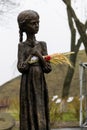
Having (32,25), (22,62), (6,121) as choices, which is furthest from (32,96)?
(6,121)

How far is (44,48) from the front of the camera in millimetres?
3500

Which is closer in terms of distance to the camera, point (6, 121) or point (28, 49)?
point (28, 49)

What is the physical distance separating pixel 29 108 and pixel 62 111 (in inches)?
212

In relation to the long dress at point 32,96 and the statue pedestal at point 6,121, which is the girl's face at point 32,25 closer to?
the long dress at point 32,96

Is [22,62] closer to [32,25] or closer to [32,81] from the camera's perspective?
[32,81]

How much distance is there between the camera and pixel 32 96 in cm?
337

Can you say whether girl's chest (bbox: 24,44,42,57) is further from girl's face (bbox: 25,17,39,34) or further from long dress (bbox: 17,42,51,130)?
girl's face (bbox: 25,17,39,34)

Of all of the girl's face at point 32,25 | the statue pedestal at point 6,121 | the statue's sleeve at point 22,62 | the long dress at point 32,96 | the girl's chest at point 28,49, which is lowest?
the statue pedestal at point 6,121

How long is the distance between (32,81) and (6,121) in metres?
5.11

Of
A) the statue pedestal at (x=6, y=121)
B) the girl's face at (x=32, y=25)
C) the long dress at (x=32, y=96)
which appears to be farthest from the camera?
the statue pedestal at (x=6, y=121)

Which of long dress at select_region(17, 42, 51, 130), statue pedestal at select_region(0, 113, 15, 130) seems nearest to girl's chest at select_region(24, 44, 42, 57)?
long dress at select_region(17, 42, 51, 130)

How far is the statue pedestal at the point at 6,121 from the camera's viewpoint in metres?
8.16

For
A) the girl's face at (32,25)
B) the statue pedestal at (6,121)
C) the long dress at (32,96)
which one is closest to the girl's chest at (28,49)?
the long dress at (32,96)

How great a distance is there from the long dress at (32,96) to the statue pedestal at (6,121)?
15.4 feet
